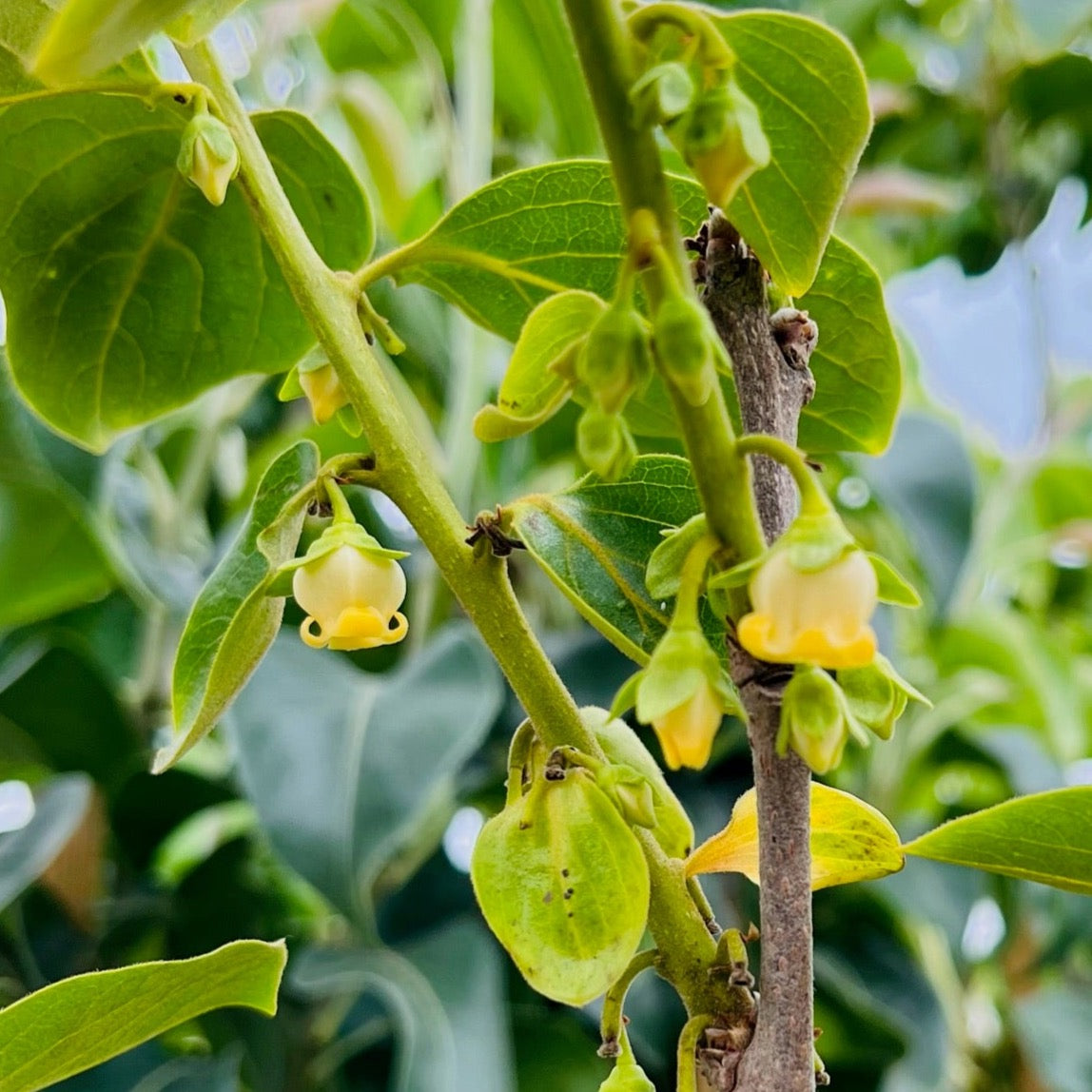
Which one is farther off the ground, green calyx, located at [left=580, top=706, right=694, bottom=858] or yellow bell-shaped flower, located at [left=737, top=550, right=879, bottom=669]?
yellow bell-shaped flower, located at [left=737, top=550, right=879, bottom=669]

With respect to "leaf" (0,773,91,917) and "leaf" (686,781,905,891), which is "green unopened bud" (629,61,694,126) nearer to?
"leaf" (686,781,905,891)

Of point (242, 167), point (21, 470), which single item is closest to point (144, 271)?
point (242, 167)

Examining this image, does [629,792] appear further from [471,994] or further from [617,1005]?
[471,994]

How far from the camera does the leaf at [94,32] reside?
20 cm

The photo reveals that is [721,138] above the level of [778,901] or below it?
above

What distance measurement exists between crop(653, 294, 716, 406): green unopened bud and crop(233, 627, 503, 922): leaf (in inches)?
16.3

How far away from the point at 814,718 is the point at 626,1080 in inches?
3.6

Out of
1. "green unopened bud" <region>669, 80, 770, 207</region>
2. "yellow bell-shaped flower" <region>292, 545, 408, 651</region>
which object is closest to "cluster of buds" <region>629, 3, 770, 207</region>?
"green unopened bud" <region>669, 80, 770, 207</region>

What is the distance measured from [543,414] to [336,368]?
0.05 meters

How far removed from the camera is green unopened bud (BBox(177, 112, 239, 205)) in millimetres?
283

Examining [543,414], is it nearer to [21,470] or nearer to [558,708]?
[558,708]

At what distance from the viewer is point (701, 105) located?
211 mm

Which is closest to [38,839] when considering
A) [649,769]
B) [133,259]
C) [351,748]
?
[351,748]

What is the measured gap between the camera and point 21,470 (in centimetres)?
95
